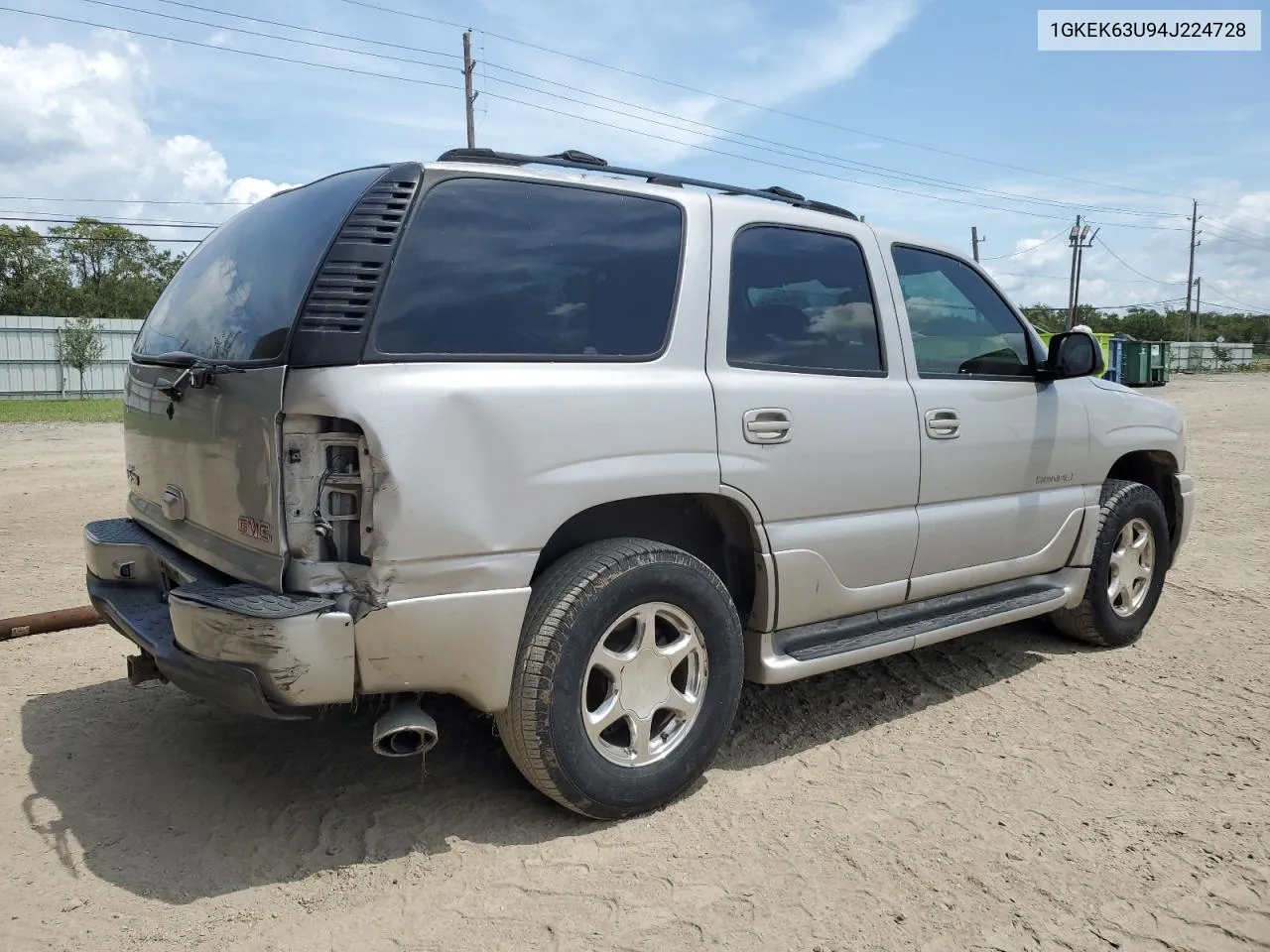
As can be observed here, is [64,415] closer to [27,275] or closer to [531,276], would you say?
→ [531,276]

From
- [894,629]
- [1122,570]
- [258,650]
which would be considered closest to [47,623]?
[258,650]

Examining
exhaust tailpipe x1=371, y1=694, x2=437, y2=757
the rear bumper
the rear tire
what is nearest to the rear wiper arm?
the rear bumper

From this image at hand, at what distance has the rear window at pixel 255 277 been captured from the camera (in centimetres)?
278

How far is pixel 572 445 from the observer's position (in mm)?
2848

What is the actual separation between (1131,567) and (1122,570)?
0.29ft

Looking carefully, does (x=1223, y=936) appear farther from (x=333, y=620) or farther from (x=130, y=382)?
(x=130, y=382)

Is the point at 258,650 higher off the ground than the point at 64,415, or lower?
higher

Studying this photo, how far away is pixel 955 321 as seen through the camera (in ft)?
13.7

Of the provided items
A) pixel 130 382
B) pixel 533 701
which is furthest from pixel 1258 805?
pixel 130 382

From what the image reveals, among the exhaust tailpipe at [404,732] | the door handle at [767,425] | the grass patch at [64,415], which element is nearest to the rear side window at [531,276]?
the door handle at [767,425]

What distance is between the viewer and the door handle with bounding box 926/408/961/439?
382cm

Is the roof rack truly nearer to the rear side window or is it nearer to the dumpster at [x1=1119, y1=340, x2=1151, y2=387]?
the rear side window

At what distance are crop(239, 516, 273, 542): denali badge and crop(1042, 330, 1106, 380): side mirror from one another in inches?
129

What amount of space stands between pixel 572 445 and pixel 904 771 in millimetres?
1726
